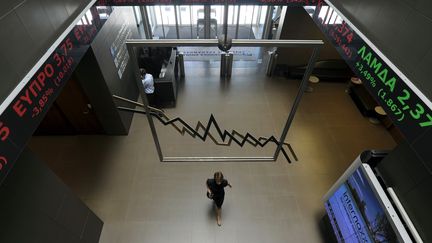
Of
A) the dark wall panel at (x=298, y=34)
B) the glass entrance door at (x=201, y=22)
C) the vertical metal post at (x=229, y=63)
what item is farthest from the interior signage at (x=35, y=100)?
the glass entrance door at (x=201, y=22)

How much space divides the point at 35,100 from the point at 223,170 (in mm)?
3775

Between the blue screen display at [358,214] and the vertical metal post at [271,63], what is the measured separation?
4.81m

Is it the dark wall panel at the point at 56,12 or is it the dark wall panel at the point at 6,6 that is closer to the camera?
the dark wall panel at the point at 6,6

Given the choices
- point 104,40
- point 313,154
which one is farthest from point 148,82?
point 313,154

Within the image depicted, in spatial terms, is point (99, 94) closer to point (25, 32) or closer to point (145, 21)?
point (25, 32)

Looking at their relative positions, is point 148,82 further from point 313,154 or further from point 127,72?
point 313,154

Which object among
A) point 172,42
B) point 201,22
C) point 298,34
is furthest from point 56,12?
point 201,22

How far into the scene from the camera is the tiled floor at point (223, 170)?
14.5ft

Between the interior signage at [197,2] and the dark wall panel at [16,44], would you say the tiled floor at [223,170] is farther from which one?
the dark wall panel at [16,44]

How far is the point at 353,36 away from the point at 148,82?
467cm

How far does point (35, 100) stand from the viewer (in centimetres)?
233

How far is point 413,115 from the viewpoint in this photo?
7.12ft

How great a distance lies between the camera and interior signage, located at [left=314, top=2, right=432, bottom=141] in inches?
84.2

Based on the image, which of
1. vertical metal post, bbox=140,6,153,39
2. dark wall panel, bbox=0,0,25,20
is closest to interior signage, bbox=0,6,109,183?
dark wall panel, bbox=0,0,25,20
